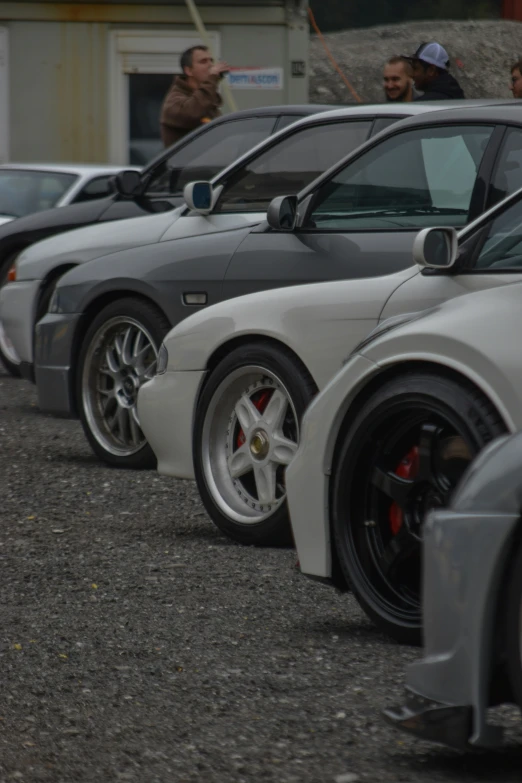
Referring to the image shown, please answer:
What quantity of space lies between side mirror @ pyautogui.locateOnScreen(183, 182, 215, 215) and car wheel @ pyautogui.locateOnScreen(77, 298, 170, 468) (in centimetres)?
76

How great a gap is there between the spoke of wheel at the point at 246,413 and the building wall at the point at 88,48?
15472mm

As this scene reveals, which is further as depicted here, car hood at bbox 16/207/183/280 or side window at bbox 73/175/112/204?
side window at bbox 73/175/112/204

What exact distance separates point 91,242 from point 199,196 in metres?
1.42

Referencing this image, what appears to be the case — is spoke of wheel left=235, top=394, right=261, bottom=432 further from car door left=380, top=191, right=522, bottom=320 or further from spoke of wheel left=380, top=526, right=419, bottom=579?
spoke of wheel left=380, top=526, right=419, bottom=579

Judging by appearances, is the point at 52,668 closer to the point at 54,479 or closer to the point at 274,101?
the point at 54,479

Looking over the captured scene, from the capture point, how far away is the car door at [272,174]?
829cm

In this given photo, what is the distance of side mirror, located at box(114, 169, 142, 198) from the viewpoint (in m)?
10.4

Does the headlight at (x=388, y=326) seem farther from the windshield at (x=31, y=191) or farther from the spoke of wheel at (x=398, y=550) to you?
the windshield at (x=31, y=191)

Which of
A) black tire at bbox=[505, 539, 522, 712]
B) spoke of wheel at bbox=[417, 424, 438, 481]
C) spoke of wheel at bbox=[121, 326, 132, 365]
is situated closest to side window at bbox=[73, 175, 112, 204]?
spoke of wheel at bbox=[121, 326, 132, 365]

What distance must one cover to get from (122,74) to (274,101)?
6.74 ft

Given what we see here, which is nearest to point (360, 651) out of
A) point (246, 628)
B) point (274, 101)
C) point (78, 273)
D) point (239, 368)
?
point (246, 628)

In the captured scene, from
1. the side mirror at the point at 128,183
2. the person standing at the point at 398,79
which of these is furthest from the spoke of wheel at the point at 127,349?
the person standing at the point at 398,79

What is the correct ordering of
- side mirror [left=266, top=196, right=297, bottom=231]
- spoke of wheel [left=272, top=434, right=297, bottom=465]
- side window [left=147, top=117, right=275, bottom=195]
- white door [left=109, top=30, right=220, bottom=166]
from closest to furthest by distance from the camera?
spoke of wheel [left=272, top=434, right=297, bottom=465], side mirror [left=266, top=196, right=297, bottom=231], side window [left=147, top=117, right=275, bottom=195], white door [left=109, top=30, right=220, bottom=166]

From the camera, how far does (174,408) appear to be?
6.48 m
